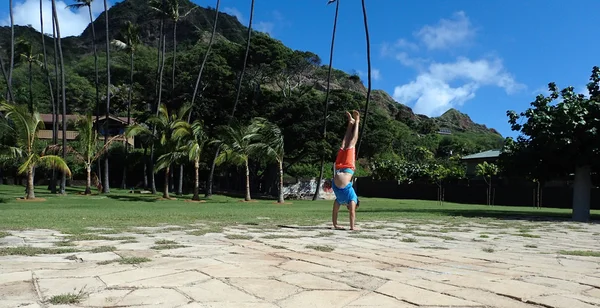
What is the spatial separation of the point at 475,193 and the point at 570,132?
21720 millimetres

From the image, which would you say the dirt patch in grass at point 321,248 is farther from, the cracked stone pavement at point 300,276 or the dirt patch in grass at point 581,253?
the dirt patch in grass at point 581,253

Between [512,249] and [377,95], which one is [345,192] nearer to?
[512,249]

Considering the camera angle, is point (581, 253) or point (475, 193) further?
point (475, 193)

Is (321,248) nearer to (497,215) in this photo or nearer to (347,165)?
(347,165)

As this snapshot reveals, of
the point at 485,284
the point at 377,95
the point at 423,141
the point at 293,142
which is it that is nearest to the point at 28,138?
the point at 293,142

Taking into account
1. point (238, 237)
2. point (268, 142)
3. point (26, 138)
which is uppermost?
point (268, 142)

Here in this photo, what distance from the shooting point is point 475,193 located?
115 feet

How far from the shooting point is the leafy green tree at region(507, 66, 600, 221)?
14.2m

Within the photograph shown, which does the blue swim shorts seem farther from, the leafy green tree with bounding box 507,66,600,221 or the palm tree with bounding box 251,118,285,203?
the palm tree with bounding box 251,118,285,203

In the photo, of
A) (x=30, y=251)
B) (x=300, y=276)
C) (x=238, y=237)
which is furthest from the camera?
(x=238, y=237)

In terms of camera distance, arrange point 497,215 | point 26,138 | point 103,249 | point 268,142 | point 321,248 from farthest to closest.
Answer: point 268,142 → point 26,138 → point 497,215 → point 321,248 → point 103,249

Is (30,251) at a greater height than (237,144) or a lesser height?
lesser

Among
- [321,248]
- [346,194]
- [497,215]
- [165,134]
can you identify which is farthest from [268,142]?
[321,248]

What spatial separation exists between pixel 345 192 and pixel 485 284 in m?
4.21
